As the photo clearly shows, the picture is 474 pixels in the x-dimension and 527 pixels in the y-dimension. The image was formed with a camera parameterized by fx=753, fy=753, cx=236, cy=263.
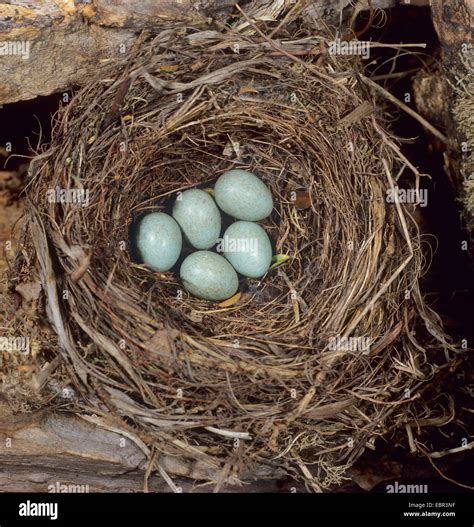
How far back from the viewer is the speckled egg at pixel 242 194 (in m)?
2.37

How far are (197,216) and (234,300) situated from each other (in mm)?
300

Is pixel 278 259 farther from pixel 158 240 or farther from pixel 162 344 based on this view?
pixel 162 344

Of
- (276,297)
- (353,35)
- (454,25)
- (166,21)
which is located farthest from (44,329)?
(454,25)

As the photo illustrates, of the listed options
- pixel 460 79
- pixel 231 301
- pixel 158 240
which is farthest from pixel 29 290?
pixel 460 79

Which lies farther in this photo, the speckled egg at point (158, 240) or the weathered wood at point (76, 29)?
the speckled egg at point (158, 240)

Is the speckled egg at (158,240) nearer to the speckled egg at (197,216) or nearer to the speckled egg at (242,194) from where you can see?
the speckled egg at (197,216)

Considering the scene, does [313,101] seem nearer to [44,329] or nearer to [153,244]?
[153,244]

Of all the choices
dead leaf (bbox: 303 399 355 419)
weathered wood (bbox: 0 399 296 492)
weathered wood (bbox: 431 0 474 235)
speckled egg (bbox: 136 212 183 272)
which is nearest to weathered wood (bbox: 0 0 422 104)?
weathered wood (bbox: 431 0 474 235)

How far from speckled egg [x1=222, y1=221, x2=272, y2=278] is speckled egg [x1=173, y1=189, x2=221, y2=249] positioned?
59mm

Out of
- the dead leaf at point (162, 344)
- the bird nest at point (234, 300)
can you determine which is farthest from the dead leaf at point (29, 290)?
the dead leaf at point (162, 344)

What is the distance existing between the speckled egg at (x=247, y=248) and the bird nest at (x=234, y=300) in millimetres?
121

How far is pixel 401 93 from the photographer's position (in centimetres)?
259

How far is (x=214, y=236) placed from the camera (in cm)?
243

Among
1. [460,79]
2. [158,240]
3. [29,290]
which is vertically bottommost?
[29,290]
